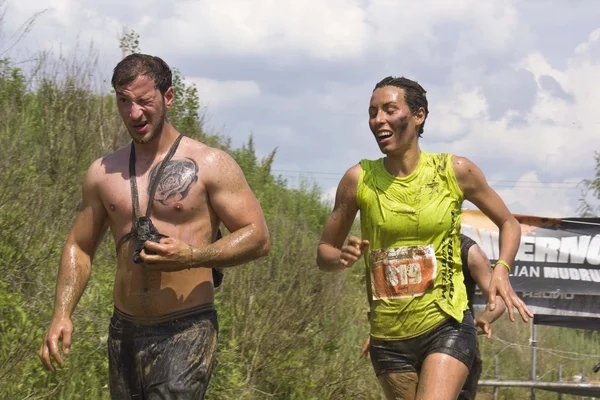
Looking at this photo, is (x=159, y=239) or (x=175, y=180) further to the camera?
(x=175, y=180)

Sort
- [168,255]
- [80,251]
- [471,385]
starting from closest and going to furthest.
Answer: [168,255] < [80,251] < [471,385]

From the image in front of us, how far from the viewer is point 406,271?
16.6 ft

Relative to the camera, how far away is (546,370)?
15.6 metres

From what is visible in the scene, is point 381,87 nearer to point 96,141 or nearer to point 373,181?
point 373,181

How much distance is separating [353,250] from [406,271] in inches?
16.8

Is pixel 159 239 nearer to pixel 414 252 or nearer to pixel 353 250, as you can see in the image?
pixel 353 250

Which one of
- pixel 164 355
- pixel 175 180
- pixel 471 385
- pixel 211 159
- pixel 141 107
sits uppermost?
pixel 141 107

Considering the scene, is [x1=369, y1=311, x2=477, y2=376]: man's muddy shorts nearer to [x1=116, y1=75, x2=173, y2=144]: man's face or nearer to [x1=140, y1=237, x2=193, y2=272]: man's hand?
[x1=140, y1=237, x2=193, y2=272]: man's hand

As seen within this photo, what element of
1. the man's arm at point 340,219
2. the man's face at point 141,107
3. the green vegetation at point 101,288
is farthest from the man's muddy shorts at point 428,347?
the green vegetation at point 101,288

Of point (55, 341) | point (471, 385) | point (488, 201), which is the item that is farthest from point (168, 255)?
point (471, 385)

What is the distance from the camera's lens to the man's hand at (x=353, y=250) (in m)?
4.73

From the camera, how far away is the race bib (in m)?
5.04

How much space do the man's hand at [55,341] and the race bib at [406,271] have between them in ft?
5.13

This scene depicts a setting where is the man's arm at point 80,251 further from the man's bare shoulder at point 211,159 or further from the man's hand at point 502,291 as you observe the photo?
the man's hand at point 502,291
